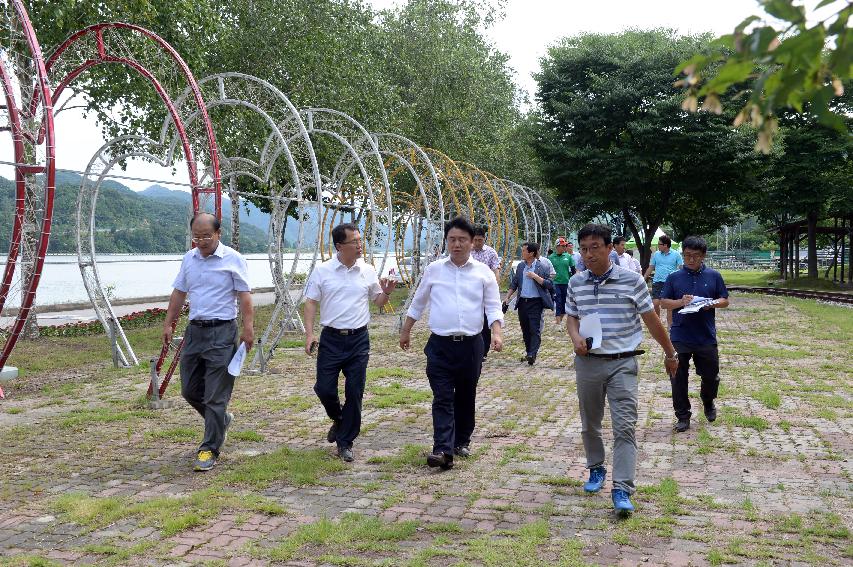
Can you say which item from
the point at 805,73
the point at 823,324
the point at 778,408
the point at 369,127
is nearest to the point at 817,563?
the point at 805,73

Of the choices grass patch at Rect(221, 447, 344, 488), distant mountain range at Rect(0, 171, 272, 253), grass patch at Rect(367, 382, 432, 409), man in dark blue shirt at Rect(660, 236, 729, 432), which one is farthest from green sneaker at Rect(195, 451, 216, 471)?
distant mountain range at Rect(0, 171, 272, 253)

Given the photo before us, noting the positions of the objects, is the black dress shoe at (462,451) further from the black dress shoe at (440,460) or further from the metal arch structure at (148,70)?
the metal arch structure at (148,70)

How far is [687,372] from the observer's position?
7.18 meters

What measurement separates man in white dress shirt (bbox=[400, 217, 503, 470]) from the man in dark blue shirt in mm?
1924

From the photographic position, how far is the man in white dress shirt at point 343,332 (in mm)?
6180

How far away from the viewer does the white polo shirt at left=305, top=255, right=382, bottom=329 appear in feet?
20.4

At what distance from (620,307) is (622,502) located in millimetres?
1151

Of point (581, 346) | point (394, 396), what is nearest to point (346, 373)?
point (581, 346)

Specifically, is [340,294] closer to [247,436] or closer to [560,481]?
[247,436]

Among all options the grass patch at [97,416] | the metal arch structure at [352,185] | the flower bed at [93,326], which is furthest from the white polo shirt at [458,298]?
the flower bed at [93,326]

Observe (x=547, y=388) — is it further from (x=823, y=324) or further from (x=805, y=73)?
(x=823, y=324)

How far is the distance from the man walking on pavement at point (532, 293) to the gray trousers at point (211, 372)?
5586mm

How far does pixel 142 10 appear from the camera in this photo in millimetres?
12930

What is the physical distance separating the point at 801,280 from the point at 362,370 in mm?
29011
